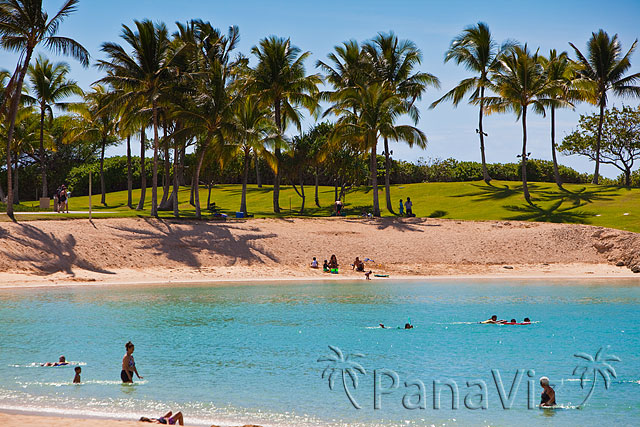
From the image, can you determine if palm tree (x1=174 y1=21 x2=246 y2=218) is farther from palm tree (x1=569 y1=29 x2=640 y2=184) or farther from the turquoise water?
palm tree (x1=569 y1=29 x2=640 y2=184)

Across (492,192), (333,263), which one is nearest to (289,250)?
(333,263)

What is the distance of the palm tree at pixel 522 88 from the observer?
52969mm

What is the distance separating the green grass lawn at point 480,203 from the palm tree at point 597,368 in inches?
1136

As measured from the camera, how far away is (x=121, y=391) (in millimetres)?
13508

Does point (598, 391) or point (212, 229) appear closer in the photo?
point (598, 391)

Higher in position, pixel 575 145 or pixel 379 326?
pixel 575 145

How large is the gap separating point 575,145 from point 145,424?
74.5 meters

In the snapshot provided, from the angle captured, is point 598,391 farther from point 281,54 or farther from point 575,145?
point 575,145

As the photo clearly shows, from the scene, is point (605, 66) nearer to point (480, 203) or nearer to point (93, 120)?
point (480, 203)

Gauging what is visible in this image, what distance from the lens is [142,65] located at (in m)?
42.6

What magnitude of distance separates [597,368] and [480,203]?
3860 cm

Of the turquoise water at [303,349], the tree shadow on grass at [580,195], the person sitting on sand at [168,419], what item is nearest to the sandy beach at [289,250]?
the turquoise water at [303,349]

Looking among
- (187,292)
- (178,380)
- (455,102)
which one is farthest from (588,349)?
(455,102)

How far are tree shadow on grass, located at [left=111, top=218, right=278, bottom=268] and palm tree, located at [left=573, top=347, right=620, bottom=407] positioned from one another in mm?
24052
